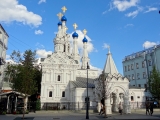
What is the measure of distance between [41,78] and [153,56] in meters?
28.4

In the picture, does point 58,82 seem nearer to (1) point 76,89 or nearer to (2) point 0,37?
(1) point 76,89

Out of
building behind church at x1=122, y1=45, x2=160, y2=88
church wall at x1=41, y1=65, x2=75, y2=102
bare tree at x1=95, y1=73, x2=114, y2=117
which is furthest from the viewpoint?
building behind church at x1=122, y1=45, x2=160, y2=88

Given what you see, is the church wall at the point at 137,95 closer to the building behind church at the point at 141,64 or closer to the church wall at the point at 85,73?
the building behind church at the point at 141,64

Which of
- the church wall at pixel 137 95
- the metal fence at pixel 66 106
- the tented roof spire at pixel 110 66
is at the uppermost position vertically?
the tented roof spire at pixel 110 66

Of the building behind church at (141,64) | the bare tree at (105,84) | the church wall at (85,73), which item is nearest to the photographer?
the bare tree at (105,84)

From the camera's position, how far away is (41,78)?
1570 inches

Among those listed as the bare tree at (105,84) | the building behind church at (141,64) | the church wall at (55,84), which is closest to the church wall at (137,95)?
the building behind church at (141,64)

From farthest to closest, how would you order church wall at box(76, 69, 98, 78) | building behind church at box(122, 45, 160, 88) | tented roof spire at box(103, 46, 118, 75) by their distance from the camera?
church wall at box(76, 69, 98, 78) → building behind church at box(122, 45, 160, 88) → tented roof spire at box(103, 46, 118, 75)

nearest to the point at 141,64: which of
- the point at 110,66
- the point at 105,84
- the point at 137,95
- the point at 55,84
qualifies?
the point at 137,95

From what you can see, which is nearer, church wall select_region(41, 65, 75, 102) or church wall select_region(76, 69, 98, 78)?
church wall select_region(41, 65, 75, 102)

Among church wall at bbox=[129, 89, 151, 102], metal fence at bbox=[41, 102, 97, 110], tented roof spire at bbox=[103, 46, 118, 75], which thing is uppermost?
tented roof spire at bbox=[103, 46, 118, 75]

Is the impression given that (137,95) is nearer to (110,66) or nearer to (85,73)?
(110,66)

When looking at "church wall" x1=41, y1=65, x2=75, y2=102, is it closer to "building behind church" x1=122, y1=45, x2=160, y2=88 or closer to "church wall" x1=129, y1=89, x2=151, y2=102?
"church wall" x1=129, y1=89, x2=151, y2=102

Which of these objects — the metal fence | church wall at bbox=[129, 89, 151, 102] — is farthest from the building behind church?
the metal fence
